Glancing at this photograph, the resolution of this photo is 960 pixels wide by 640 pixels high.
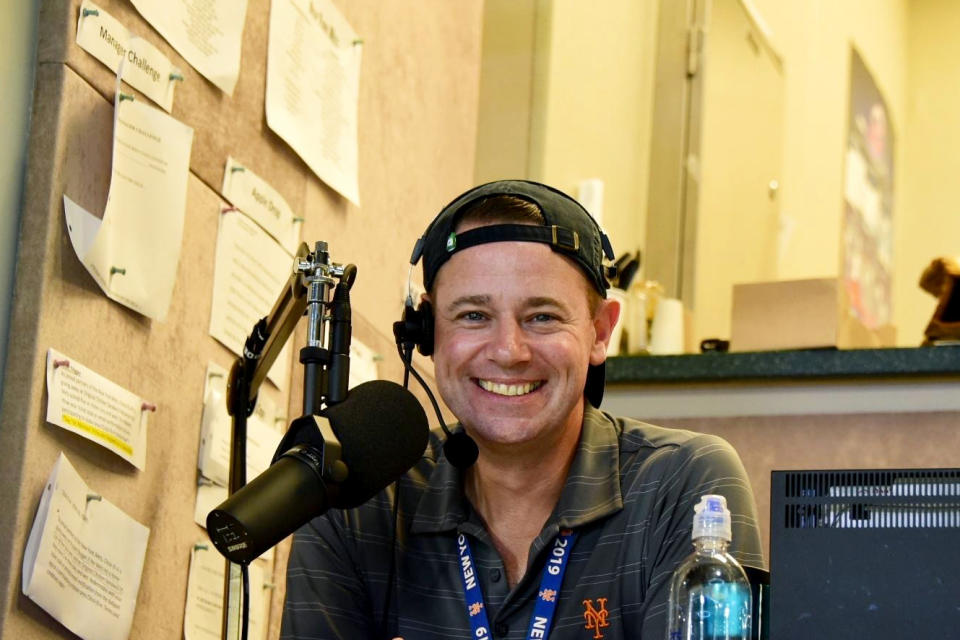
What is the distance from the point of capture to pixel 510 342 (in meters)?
1.69

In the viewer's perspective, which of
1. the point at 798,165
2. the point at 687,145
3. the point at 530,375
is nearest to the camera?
the point at 530,375

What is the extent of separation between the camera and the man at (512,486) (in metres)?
1.64

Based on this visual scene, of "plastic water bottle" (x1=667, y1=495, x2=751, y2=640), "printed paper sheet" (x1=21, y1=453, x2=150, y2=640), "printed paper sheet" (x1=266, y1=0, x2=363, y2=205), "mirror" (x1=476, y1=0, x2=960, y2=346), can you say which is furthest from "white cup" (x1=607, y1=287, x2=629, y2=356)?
"plastic water bottle" (x1=667, y1=495, x2=751, y2=640)

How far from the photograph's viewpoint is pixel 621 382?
2.70m

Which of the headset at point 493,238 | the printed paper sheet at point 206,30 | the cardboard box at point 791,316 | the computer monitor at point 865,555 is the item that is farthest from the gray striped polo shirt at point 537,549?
the cardboard box at point 791,316

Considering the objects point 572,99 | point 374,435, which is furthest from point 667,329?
point 374,435

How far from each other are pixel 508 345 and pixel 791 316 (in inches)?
45.7

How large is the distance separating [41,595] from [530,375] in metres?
0.59

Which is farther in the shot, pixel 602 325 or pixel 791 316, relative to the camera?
pixel 791 316

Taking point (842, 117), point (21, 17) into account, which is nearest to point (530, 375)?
point (21, 17)

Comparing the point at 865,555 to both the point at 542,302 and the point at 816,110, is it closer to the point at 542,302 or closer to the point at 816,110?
the point at 542,302

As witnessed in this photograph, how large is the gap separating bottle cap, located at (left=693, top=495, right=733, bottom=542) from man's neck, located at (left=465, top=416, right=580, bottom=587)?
52 centimetres

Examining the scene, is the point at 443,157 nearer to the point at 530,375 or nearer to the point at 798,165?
the point at 530,375

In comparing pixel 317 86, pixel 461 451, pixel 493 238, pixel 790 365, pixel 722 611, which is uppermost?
pixel 317 86
